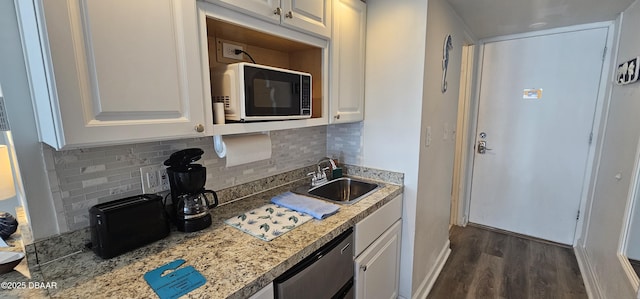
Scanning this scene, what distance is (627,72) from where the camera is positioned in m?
1.78

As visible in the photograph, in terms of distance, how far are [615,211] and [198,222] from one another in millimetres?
2464

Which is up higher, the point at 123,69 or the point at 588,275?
the point at 123,69

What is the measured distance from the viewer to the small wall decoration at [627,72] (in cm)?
165

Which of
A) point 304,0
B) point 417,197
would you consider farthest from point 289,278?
point 304,0

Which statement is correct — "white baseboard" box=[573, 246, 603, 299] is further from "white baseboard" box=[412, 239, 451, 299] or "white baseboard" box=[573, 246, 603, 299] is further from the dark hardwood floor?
"white baseboard" box=[412, 239, 451, 299]

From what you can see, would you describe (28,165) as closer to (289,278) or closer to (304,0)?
(289,278)

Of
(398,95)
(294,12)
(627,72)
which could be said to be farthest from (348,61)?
(627,72)

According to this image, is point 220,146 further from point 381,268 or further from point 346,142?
point 381,268

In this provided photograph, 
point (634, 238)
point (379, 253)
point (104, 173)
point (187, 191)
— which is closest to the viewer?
point (104, 173)

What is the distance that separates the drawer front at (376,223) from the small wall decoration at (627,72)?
1.55 meters

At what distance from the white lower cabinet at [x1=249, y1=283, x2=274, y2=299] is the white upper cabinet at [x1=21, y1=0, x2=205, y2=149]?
1.96 feet

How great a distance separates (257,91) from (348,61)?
732mm

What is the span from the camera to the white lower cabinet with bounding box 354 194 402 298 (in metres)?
1.45

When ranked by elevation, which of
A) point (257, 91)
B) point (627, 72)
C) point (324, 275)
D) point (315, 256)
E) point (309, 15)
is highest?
point (309, 15)
